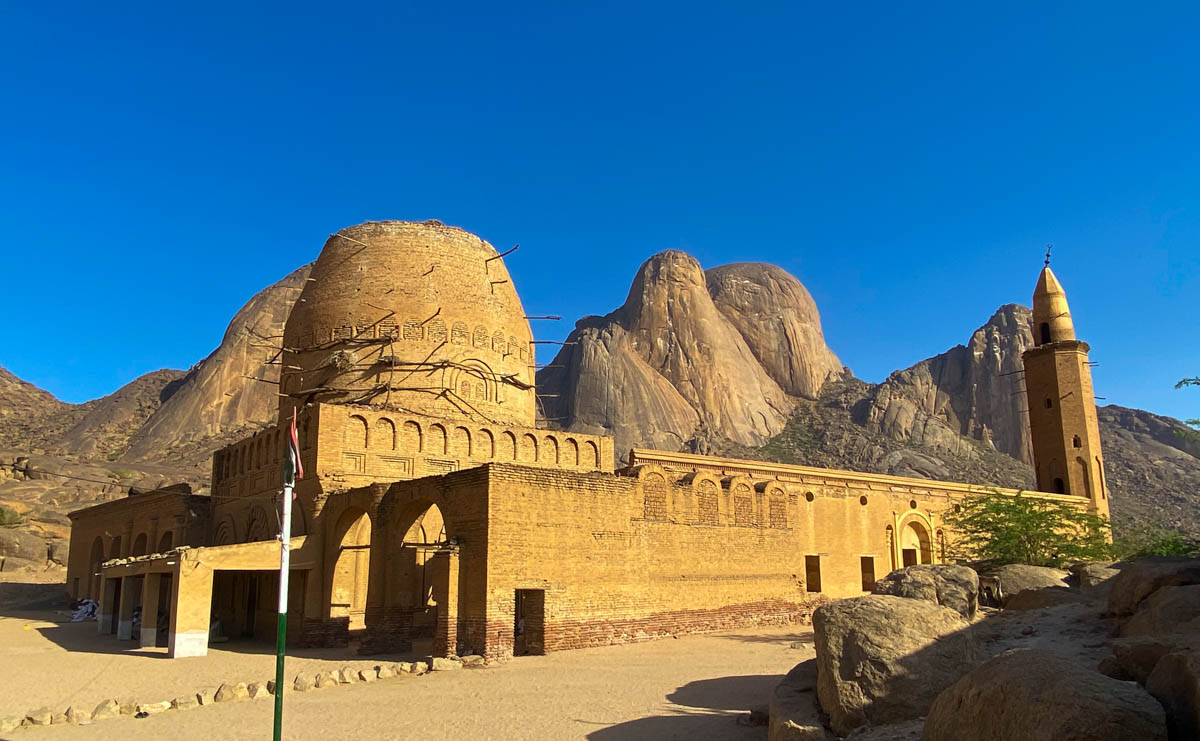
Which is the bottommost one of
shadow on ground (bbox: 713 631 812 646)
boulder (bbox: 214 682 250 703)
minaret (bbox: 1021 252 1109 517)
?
boulder (bbox: 214 682 250 703)

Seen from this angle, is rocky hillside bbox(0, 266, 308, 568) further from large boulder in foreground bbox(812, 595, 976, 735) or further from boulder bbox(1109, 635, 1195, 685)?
boulder bbox(1109, 635, 1195, 685)

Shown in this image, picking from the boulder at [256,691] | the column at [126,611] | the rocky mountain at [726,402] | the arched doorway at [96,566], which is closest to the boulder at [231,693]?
the boulder at [256,691]

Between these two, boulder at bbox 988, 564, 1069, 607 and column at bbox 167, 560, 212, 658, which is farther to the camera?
column at bbox 167, 560, 212, 658

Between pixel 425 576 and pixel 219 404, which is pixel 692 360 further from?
pixel 425 576

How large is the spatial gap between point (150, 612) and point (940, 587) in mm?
17657

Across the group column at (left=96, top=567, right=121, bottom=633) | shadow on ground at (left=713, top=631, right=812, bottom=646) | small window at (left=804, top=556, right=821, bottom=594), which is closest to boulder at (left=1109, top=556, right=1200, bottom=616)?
shadow on ground at (left=713, top=631, right=812, bottom=646)

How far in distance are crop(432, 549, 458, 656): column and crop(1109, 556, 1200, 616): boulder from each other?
37.8ft

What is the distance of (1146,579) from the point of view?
9102 mm

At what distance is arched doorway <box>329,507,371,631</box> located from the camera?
20250 millimetres

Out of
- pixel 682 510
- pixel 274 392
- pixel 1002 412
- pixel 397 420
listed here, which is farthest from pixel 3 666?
pixel 1002 412

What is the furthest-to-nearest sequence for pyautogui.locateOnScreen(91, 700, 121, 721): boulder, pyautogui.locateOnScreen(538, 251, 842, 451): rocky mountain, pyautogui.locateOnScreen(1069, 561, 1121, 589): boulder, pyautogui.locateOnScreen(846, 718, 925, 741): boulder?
pyautogui.locateOnScreen(538, 251, 842, 451): rocky mountain < pyautogui.locateOnScreen(1069, 561, 1121, 589): boulder < pyautogui.locateOnScreen(91, 700, 121, 721): boulder < pyautogui.locateOnScreen(846, 718, 925, 741): boulder

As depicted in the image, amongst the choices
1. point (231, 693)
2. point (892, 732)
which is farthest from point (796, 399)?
point (892, 732)

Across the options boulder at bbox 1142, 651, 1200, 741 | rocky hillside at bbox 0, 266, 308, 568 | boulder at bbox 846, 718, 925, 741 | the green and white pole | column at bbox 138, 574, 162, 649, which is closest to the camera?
boulder at bbox 1142, 651, 1200, 741

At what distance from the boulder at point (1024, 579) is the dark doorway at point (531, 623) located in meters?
8.56
